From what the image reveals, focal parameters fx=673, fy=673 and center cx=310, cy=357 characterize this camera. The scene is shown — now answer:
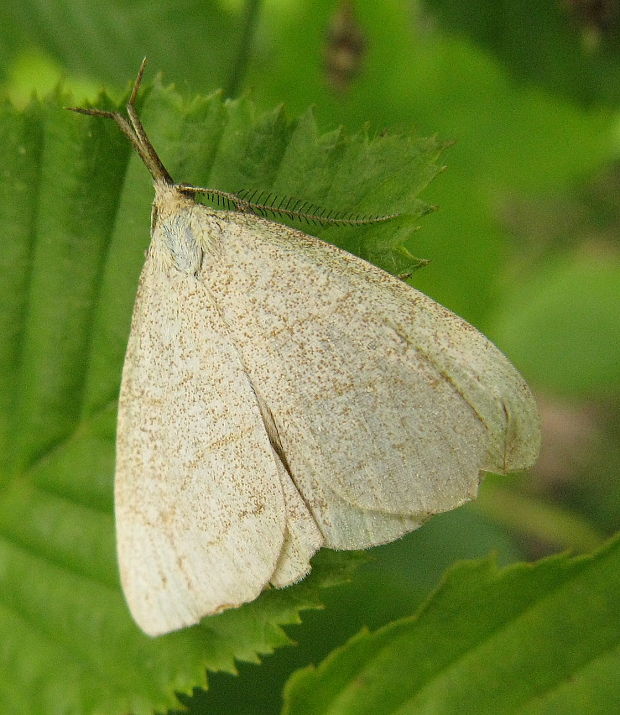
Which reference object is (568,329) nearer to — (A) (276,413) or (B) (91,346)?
(A) (276,413)

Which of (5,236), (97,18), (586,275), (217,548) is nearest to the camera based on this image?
(217,548)

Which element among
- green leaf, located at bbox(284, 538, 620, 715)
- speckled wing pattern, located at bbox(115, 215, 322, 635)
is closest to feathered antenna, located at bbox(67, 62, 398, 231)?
speckled wing pattern, located at bbox(115, 215, 322, 635)

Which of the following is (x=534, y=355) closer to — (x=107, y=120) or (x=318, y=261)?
(x=318, y=261)

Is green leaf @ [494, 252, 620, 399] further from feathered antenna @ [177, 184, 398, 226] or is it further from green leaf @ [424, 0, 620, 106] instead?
feathered antenna @ [177, 184, 398, 226]

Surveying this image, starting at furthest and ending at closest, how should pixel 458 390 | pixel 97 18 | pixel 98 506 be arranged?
pixel 97 18
pixel 98 506
pixel 458 390

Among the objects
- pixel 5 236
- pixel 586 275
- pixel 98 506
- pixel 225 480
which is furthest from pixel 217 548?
pixel 586 275
